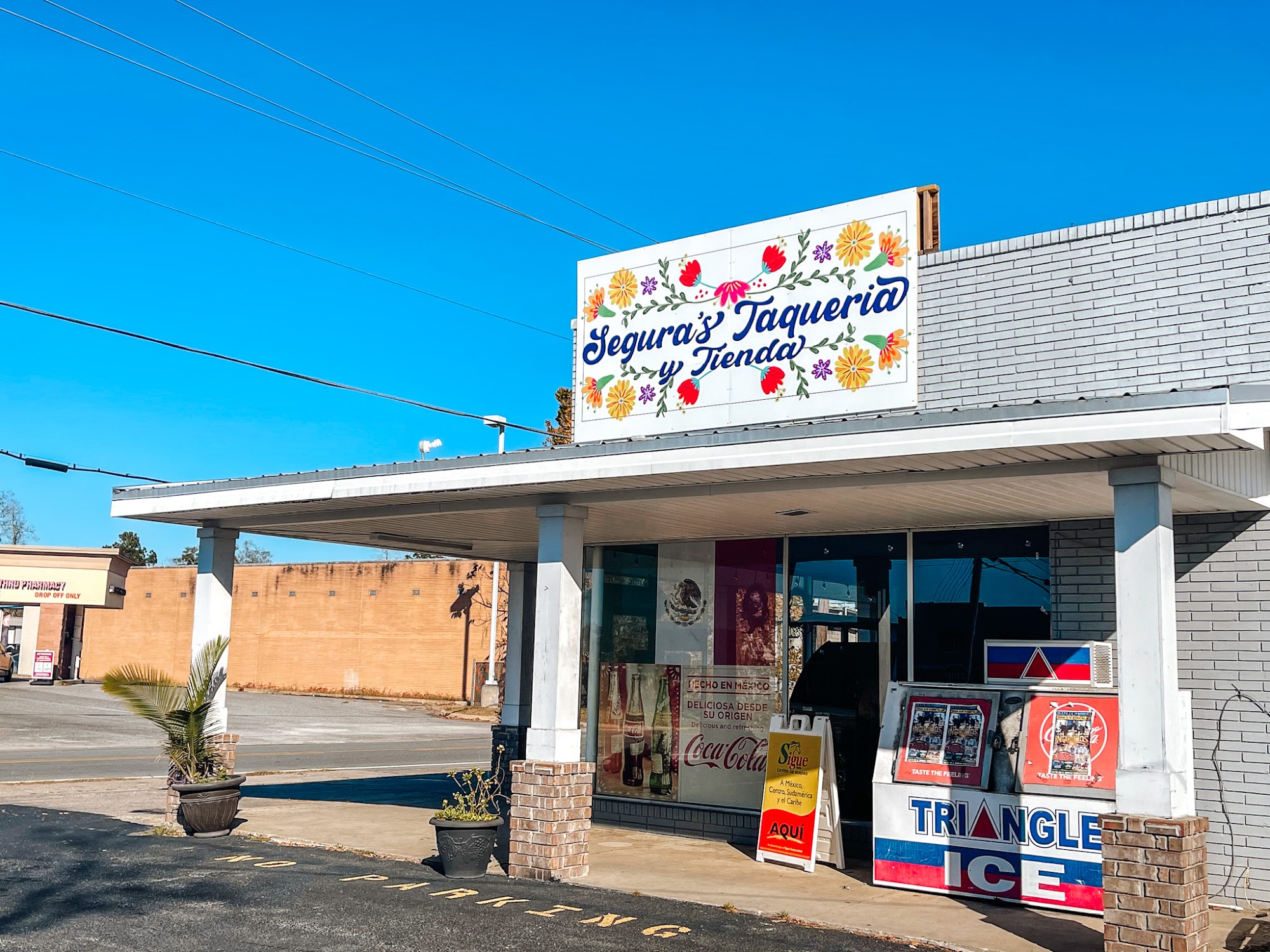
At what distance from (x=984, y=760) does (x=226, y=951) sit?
21.0ft

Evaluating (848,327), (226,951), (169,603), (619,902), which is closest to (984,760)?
(619,902)

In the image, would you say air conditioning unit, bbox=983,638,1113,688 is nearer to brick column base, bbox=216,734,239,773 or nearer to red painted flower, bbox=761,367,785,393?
red painted flower, bbox=761,367,785,393

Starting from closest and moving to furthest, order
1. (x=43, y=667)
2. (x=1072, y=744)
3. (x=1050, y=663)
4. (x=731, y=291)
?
(x=1072, y=744), (x=1050, y=663), (x=731, y=291), (x=43, y=667)

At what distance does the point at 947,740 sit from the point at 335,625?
1642 inches

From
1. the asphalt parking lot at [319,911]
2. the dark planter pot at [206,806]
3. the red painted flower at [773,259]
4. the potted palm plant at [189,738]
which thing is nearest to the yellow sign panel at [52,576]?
the potted palm plant at [189,738]

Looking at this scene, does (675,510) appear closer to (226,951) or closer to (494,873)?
(494,873)

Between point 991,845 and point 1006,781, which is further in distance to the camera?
point 1006,781

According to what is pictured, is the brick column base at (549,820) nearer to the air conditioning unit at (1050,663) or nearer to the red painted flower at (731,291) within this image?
the air conditioning unit at (1050,663)

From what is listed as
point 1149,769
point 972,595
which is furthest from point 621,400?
point 1149,769

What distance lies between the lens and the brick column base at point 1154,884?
7.46 meters

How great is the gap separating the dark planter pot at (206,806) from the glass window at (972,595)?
24.8 feet

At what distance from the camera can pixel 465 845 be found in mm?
10688

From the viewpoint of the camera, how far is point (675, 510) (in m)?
11.6

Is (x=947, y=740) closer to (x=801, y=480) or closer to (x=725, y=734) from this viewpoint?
(x=801, y=480)
